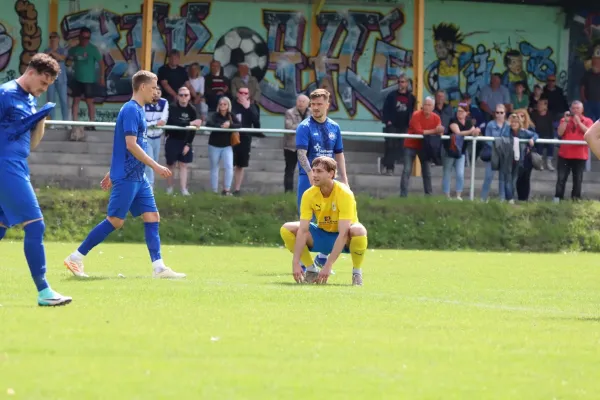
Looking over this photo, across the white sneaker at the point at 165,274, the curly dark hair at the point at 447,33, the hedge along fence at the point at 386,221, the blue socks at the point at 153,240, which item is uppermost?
the curly dark hair at the point at 447,33

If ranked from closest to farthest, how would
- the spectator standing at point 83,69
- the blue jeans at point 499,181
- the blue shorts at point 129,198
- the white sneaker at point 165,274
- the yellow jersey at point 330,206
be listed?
the yellow jersey at point 330,206
the blue shorts at point 129,198
the white sneaker at point 165,274
the blue jeans at point 499,181
the spectator standing at point 83,69

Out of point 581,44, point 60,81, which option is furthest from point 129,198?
point 581,44

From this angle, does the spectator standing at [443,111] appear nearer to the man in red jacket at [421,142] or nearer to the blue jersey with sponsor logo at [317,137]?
the man in red jacket at [421,142]

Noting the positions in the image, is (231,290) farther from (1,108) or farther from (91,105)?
(91,105)

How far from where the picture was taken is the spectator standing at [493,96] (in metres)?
33.4

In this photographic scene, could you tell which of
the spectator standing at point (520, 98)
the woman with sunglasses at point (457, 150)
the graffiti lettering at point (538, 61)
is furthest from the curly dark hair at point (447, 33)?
the woman with sunglasses at point (457, 150)

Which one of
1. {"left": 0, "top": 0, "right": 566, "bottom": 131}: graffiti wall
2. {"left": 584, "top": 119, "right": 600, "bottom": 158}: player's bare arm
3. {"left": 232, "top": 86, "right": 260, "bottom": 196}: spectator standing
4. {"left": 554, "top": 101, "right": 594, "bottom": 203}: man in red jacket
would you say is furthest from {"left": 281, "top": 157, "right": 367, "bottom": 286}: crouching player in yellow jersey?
{"left": 0, "top": 0, "right": 566, "bottom": 131}: graffiti wall

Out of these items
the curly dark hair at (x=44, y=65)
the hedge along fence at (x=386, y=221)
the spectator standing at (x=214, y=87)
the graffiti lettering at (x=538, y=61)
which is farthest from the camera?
the graffiti lettering at (x=538, y=61)

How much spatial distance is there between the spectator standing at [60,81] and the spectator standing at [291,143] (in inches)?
242

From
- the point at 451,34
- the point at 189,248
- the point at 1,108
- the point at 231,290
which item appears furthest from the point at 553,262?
the point at 451,34

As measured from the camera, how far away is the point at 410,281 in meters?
16.1

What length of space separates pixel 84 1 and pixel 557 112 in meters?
11.6

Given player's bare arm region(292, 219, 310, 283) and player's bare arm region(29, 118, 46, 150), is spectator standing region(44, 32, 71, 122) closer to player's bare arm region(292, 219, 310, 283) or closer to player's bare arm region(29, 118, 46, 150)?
player's bare arm region(292, 219, 310, 283)

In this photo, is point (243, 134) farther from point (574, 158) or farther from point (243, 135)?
point (574, 158)
